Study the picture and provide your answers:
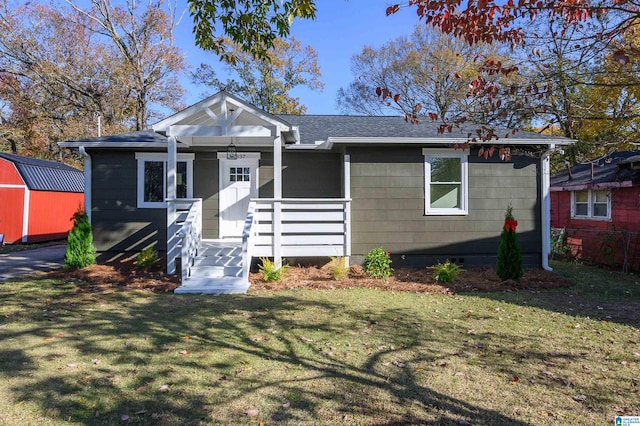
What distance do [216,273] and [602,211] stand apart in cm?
1059

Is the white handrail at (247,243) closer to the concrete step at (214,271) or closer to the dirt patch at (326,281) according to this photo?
the concrete step at (214,271)

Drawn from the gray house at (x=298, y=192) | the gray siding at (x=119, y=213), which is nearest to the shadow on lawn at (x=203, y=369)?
the gray house at (x=298, y=192)

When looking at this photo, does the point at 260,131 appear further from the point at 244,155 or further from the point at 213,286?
the point at 213,286

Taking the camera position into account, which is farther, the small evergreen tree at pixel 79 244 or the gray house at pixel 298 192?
the small evergreen tree at pixel 79 244

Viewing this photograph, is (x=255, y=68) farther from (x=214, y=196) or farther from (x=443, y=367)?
(x=443, y=367)

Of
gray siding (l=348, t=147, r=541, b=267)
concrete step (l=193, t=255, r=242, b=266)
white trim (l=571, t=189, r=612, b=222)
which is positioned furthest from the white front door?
white trim (l=571, t=189, r=612, b=222)

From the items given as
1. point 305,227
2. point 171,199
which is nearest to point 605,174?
point 305,227

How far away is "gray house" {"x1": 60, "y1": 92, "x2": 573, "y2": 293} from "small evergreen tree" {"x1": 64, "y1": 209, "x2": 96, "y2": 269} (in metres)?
0.79

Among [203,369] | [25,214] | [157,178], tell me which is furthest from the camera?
[25,214]

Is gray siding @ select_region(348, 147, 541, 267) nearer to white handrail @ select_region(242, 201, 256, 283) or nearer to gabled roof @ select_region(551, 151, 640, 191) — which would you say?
white handrail @ select_region(242, 201, 256, 283)

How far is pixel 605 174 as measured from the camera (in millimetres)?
11227

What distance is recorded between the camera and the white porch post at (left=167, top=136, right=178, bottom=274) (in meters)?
7.82

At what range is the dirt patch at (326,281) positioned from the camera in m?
7.23

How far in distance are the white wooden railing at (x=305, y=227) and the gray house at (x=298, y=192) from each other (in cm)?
2
